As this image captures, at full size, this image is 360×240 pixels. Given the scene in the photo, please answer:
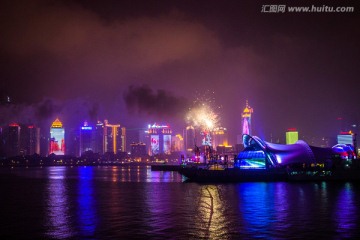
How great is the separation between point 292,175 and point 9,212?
5242cm

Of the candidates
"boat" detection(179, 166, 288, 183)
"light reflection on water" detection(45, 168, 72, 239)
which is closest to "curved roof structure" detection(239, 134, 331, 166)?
"boat" detection(179, 166, 288, 183)

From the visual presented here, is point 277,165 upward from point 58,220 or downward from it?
upward

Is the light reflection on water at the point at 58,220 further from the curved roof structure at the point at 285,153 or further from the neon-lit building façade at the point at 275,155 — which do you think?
the curved roof structure at the point at 285,153

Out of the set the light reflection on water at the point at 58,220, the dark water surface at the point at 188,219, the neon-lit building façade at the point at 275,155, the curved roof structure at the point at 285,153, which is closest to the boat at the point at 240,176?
the neon-lit building façade at the point at 275,155

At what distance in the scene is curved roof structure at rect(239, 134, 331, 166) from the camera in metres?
99.1

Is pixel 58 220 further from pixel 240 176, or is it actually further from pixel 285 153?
pixel 285 153

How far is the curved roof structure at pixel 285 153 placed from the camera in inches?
3903

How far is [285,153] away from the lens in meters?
101

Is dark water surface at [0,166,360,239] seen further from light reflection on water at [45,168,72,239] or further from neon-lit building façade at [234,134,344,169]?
neon-lit building façade at [234,134,344,169]

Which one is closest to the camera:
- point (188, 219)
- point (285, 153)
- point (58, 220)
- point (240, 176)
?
point (188, 219)

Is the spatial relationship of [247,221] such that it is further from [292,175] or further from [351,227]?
[292,175]

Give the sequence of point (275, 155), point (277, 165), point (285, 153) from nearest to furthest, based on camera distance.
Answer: point (277, 165), point (275, 155), point (285, 153)

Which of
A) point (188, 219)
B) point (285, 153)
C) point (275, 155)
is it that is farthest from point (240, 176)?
point (188, 219)

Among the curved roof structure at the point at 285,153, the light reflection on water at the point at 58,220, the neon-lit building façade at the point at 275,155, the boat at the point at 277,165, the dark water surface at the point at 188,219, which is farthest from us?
the curved roof structure at the point at 285,153
